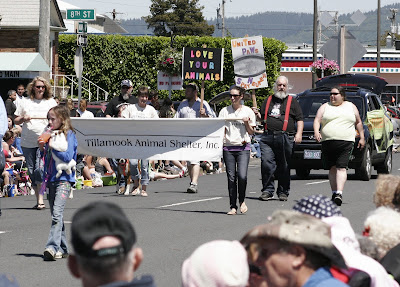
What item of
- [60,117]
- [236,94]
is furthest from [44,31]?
[60,117]

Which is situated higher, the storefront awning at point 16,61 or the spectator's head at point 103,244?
the storefront awning at point 16,61

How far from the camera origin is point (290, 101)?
14.3 meters

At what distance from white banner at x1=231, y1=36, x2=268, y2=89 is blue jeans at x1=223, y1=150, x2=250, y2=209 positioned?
16.8 feet

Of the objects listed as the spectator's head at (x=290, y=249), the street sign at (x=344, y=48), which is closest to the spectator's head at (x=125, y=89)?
the spectator's head at (x=290, y=249)

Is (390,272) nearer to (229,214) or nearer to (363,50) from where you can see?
(229,214)

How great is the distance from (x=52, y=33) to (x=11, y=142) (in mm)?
26950

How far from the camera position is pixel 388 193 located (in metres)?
5.57

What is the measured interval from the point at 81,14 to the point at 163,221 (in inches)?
385

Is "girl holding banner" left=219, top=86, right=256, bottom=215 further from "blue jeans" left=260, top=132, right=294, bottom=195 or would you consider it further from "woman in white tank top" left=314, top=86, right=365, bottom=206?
"blue jeans" left=260, top=132, right=294, bottom=195

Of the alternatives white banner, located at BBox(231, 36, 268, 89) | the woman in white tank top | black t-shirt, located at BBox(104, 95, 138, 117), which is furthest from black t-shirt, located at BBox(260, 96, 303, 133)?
white banner, located at BBox(231, 36, 268, 89)

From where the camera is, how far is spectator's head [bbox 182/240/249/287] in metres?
3.55

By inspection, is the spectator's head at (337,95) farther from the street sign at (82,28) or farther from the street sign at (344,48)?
the street sign at (344,48)

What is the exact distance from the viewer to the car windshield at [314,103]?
763 inches

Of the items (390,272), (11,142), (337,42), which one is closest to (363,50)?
(337,42)
